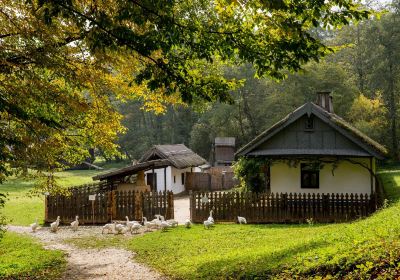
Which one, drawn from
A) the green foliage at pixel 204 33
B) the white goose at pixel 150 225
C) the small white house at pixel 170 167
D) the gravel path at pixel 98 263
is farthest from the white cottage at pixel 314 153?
the green foliage at pixel 204 33

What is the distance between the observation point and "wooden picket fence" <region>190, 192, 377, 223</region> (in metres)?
19.4

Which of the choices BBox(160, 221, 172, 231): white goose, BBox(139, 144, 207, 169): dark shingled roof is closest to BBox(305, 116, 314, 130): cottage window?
BBox(160, 221, 172, 231): white goose

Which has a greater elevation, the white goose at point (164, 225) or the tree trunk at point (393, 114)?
the tree trunk at point (393, 114)

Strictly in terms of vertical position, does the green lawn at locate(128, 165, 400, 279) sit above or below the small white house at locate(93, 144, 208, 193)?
below

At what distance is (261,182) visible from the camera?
22531mm

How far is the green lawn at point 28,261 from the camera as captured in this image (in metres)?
10.8

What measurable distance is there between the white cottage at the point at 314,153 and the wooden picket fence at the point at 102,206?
5129 millimetres

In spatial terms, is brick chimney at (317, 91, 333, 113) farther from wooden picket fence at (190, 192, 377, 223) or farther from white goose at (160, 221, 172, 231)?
white goose at (160, 221, 172, 231)

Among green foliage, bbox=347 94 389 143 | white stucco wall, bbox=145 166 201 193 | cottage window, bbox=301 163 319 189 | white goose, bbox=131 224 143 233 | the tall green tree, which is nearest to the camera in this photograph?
the tall green tree

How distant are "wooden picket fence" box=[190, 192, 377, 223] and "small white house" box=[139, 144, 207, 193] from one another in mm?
12447

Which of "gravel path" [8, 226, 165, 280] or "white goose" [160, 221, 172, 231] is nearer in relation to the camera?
"gravel path" [8, 226, 165, 280]

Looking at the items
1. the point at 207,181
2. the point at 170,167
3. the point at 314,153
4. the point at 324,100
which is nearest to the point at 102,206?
the point at 314,153

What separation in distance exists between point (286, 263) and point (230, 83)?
430 centimetres

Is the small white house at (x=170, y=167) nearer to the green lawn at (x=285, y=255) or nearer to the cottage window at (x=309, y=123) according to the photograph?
the cottage window at (x=309, y=123)
